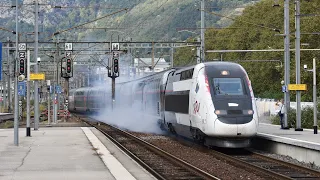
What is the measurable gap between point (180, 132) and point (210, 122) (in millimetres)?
6462

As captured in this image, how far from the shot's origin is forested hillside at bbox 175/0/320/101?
192ft

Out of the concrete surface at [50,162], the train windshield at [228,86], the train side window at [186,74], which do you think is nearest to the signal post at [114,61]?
the train side window at [186,74]


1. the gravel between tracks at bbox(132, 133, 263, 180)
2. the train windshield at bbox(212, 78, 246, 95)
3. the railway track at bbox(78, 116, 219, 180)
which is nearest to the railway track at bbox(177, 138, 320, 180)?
the gravel between tracks at bbox(132, 133, 263, 180)

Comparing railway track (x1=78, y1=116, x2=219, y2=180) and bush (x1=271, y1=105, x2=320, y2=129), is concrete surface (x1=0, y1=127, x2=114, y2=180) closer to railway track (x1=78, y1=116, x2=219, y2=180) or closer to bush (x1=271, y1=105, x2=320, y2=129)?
railway track (x1=78, y1=116, x2=219, y2=180)

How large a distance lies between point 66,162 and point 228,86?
7.41 meters

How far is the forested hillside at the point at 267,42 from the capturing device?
58.4 meters

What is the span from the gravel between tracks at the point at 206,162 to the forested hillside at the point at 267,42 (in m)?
27.9

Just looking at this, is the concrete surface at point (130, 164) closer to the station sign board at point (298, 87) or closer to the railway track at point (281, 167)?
the railway track at point (281, 167)

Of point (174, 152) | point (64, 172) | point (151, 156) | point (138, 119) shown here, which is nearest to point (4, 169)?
point (64, 172)

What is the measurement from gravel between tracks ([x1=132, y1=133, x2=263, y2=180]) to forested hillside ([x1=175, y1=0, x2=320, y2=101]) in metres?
27.9

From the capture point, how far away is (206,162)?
68.9 ft

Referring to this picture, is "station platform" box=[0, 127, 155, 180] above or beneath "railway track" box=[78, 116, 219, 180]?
above

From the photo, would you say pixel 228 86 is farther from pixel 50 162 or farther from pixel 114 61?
pixel 114 61

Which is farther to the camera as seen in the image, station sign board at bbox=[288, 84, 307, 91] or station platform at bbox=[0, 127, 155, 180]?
station sign board at bbox=[288, 84, 307, 91]
